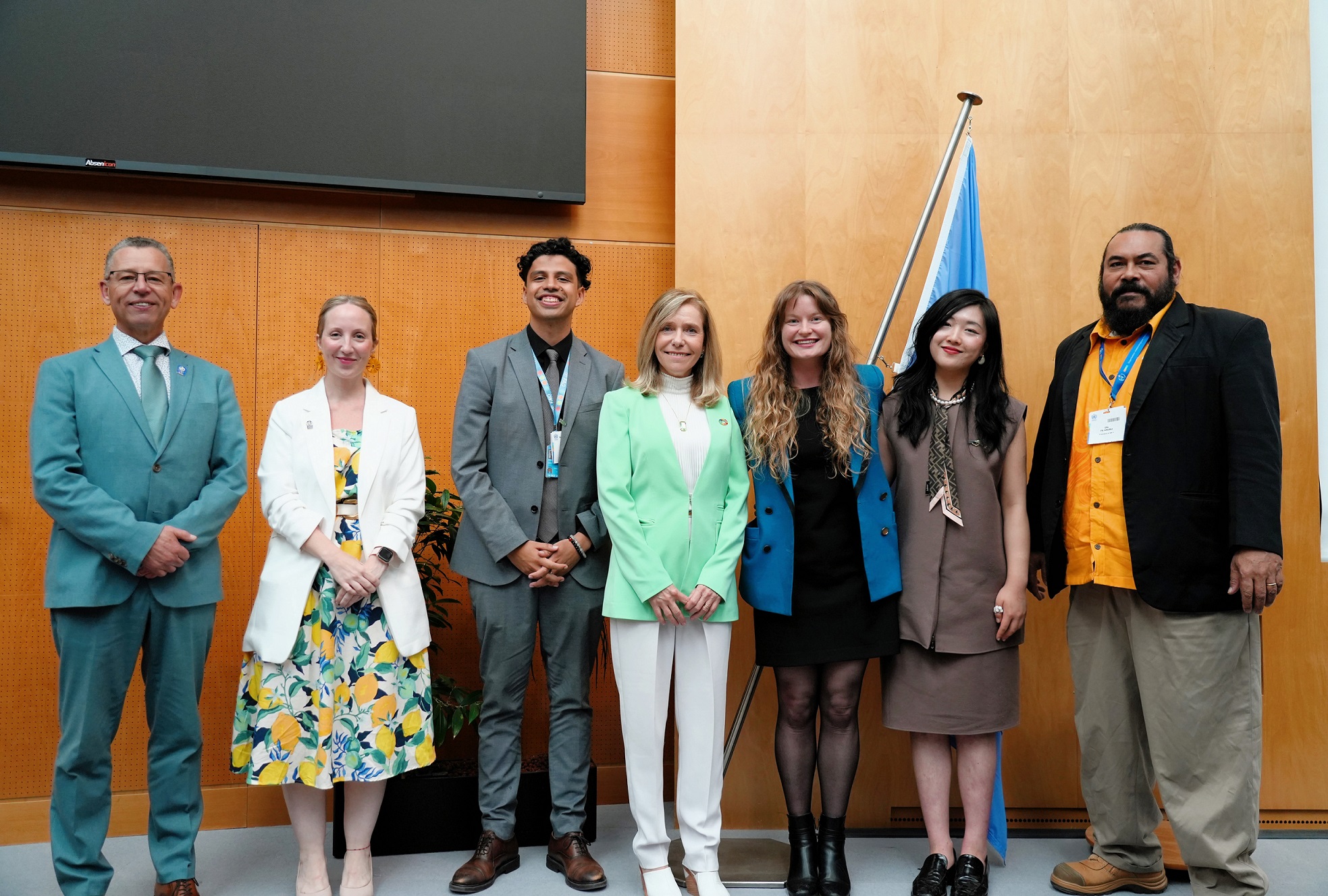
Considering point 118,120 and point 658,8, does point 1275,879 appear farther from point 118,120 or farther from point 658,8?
point 118,120

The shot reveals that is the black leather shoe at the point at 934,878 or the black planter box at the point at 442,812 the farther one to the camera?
the black planter box at the point at 442,812

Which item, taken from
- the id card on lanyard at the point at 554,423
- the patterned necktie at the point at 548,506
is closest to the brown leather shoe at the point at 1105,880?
the patterned necktie at the point at 548,506

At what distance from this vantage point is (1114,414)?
273cm

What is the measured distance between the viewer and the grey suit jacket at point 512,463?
285cm

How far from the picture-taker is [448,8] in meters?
3.60

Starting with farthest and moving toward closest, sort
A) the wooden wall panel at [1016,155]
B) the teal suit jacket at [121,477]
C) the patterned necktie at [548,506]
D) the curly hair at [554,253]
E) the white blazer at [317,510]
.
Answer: the wooden wall panel at [1016,155]
the curly hair at [554,253]
the patterned necktie at [548,506]
the white blazer at [317,510]
the teal suit jacket at [121,477]

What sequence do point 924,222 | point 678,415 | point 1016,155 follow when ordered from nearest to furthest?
point 678,415 → point 924,222 → point 1016,155

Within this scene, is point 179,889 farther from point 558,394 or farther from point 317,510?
point 558,394

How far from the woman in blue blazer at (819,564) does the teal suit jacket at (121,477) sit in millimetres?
1651

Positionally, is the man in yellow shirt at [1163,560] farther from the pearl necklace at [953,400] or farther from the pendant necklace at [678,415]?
the pendant necklace at [678,415]

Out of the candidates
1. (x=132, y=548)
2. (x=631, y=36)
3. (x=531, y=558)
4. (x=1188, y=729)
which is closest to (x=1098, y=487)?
(x=1188, y=729)

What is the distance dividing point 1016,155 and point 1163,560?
5.96ft

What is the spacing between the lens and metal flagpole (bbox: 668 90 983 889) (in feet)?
9.21

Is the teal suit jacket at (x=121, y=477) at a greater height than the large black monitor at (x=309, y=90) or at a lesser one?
lesser
